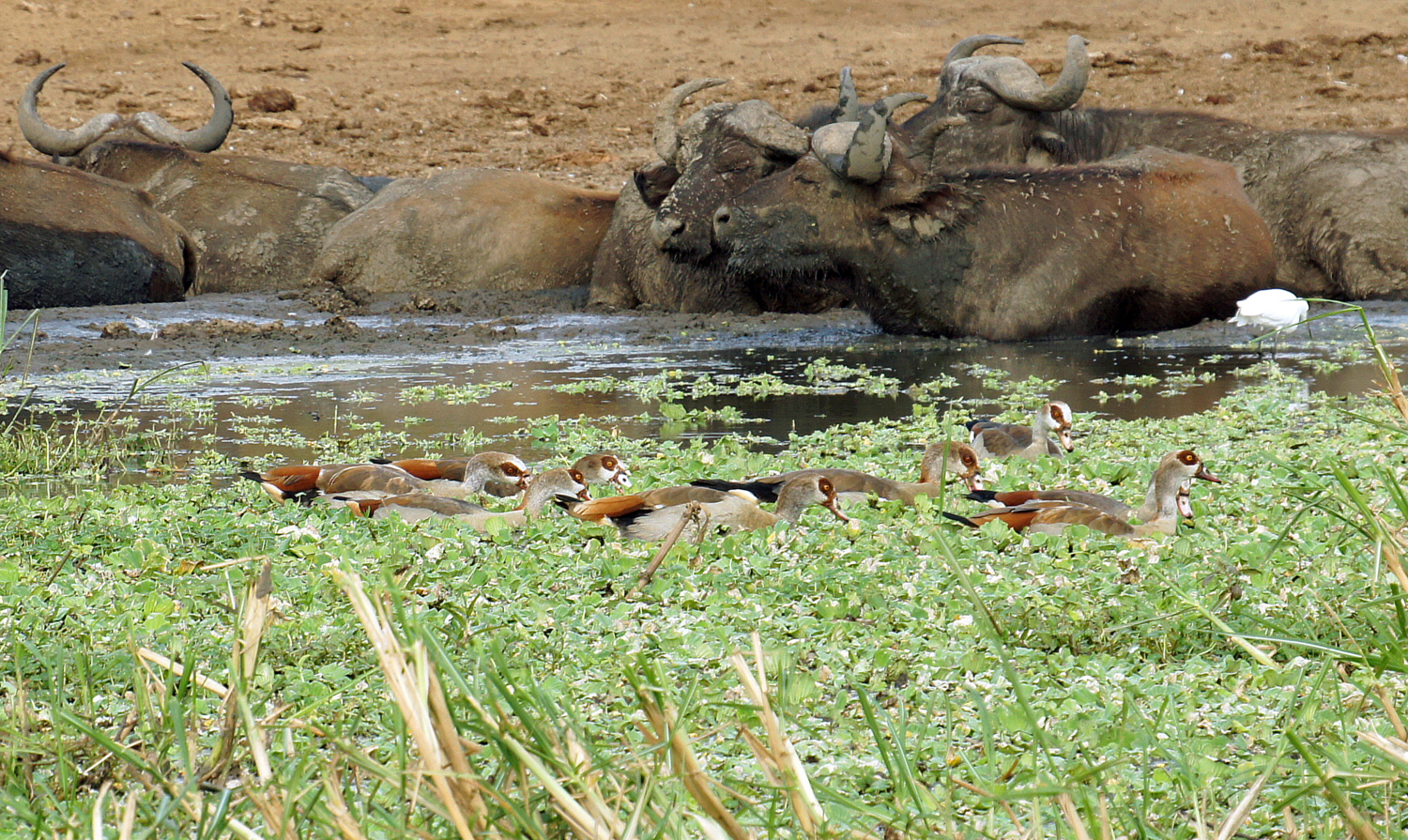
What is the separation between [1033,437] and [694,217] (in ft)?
18.2

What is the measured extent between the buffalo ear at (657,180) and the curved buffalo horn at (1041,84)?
2832mm

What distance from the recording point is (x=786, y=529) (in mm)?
4535

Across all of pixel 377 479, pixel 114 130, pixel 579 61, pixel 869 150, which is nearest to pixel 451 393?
pixel 377 479

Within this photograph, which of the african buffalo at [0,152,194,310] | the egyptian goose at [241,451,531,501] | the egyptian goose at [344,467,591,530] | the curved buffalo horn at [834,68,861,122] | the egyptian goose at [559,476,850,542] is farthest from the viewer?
the curved buffalo horn at [834,68,861,122]

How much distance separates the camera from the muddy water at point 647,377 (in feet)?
23.2

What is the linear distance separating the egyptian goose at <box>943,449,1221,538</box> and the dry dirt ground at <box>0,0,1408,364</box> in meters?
14.5

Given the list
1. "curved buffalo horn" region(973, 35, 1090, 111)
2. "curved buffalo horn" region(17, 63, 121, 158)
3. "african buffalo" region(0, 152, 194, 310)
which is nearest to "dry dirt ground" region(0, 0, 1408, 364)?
"curved buffalo horn" region(17, 63, 121, 158)

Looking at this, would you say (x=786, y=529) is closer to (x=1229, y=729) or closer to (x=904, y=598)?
(x=904, y=598)

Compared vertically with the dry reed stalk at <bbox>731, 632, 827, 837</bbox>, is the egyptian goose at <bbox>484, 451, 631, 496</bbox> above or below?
below

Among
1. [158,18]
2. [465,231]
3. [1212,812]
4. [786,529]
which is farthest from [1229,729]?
[158,18]

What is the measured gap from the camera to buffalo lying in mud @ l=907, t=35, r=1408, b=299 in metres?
11.2

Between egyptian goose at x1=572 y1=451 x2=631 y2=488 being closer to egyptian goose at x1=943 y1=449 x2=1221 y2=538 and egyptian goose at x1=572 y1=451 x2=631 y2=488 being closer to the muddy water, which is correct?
the muddy water

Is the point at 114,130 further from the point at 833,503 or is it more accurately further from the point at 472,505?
the point at 833,503

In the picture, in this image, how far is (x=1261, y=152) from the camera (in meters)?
11.8
